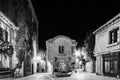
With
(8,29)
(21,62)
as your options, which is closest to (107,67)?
(21,62)

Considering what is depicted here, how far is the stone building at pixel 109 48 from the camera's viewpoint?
27359 millimetres

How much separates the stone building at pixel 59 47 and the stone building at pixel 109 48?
13798mm

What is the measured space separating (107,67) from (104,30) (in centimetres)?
600

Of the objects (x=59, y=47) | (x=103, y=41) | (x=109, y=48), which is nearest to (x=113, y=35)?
(x=109, y=48)

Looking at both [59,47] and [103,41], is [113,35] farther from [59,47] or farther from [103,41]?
[59,47]

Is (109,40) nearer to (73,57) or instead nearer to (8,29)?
(8,29)

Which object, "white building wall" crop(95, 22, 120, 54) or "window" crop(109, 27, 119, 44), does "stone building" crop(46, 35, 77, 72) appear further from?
"window" crop(109, 27, 119, 44)

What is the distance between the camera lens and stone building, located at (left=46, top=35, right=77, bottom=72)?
49925mm

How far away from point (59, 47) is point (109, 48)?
21647mm

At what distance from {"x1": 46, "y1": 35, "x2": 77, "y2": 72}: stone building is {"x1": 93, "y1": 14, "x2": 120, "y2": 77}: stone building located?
1380cm

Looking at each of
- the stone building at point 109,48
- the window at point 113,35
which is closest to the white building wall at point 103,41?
the stone building at point 109,48

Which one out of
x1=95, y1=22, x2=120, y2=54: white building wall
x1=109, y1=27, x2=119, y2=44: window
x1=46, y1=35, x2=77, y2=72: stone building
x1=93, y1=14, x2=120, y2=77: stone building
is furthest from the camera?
x1=46, y1=35, x2=77, y2=72: stone building

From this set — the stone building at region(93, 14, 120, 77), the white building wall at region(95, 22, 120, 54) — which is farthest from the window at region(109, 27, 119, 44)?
the white building wall at region(95, 22, 120, 54)

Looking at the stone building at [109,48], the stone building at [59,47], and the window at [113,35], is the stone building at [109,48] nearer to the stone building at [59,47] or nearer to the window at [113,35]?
the window at [113,35]
